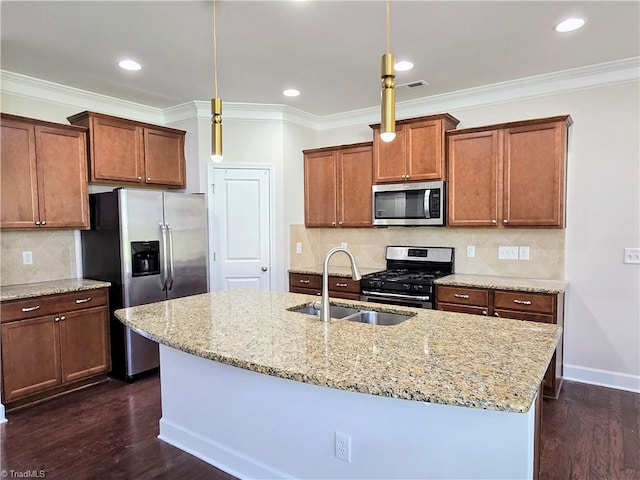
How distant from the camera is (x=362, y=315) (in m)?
2.47

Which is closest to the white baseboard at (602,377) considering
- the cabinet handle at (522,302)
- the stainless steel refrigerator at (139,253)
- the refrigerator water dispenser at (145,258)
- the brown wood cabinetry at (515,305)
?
the brown wood cabinetry at (515,305)

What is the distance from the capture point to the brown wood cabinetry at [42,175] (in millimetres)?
3197

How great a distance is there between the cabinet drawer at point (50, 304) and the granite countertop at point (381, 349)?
1.29 meters

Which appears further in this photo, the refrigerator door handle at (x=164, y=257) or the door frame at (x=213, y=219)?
the door frame at (x=213, y=219)

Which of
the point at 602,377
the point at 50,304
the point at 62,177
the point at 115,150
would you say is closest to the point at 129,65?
the point at 115,150

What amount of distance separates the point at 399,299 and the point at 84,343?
2.72m

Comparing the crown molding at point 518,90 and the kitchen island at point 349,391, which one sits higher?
the crown molding at point 518,90

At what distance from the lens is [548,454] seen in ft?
8.01

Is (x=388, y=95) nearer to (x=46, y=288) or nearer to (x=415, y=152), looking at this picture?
(x=415, y=152)

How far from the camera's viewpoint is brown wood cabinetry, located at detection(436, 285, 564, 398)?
3.14 m

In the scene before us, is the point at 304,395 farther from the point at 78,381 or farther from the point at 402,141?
the point at 402,141

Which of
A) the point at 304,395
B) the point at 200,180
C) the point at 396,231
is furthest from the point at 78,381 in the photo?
the point at 396,231

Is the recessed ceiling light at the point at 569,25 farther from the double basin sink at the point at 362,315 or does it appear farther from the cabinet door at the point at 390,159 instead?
the double basin sink at the point at 362,315

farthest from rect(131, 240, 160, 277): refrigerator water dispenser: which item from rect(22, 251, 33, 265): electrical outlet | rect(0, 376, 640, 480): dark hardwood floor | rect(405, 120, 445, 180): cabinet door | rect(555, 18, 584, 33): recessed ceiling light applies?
rect(555, 18, 584, 33): recessed ceiling light
